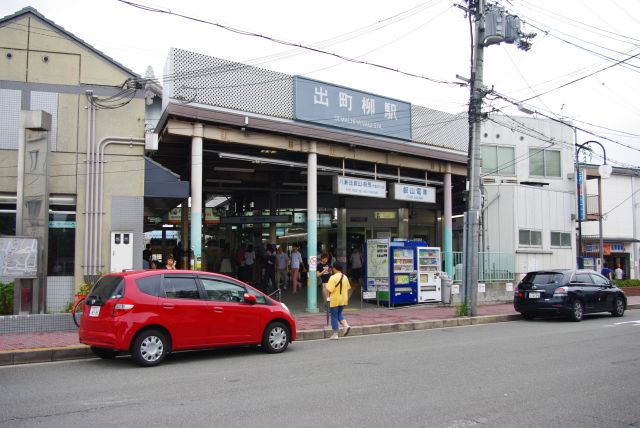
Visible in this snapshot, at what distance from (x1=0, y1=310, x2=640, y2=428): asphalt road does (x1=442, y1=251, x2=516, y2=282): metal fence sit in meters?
9.06

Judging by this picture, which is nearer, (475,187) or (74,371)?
(74,371)

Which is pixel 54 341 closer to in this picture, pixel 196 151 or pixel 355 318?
pixel 196 151

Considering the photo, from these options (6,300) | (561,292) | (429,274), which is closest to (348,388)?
(6,300)

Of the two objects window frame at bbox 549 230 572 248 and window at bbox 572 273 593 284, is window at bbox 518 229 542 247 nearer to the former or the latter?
window frame at bbox 549 230 572 248

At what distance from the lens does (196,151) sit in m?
14.8

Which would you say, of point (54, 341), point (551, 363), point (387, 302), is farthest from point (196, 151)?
point (551, 363)

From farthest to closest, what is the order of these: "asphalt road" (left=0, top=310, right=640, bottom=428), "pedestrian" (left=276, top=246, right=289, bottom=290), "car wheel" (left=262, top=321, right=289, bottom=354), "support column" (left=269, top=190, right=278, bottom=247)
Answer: "support column" (left=269, top=190, right=278, bottom=247), "pedestrian" (left=276, top=246, right=289, bottom=290), "car wheel" (left=262, top=321, right=289, bottom=354), "asphalt road" (left=0, top=310, right=640, bottom=428)

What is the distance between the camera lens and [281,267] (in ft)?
70.0

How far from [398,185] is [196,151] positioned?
7.27 meters

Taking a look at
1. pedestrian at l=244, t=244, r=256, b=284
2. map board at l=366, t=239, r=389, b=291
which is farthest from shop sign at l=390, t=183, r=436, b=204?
pedestrian at l=244, t=244, r=256, b=284

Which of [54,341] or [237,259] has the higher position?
[237,259]

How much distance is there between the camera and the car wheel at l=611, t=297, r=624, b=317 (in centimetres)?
1790

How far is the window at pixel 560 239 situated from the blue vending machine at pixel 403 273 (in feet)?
29.0

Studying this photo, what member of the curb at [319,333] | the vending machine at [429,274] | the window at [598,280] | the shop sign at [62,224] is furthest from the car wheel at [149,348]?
the window at [598,280]
